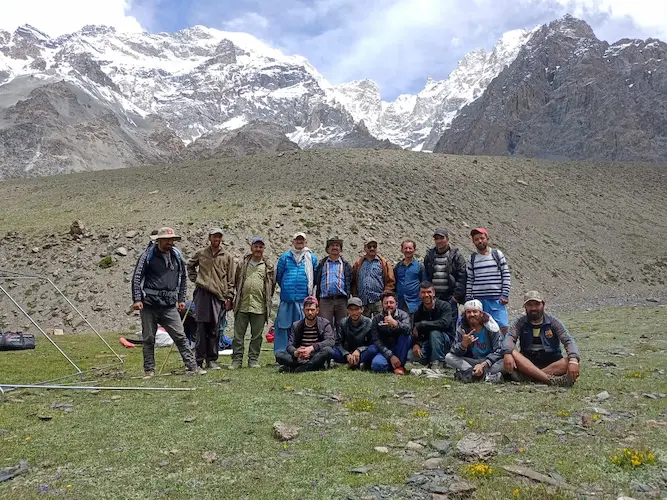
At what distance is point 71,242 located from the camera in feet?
82.0

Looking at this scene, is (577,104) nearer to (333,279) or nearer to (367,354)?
(333,279)

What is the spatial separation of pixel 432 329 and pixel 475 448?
5.05m

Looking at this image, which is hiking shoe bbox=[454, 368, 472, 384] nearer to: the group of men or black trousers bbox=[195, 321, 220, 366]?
the group of men

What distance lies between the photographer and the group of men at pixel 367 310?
360 inches

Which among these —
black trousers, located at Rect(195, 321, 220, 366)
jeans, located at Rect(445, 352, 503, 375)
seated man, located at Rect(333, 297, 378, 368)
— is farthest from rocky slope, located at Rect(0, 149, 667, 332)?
jeans, located at Rect(445, 352, 503, 375)

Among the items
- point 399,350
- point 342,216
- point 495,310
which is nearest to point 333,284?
point 399,350

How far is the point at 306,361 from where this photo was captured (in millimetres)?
10297

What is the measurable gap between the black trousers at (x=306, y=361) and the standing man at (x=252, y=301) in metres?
1.21

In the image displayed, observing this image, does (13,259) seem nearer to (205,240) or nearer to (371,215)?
(205,240)

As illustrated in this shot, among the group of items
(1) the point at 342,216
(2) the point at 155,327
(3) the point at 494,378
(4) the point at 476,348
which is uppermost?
(1) the point at 342,216

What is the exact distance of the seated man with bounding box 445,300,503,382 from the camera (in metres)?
9.12

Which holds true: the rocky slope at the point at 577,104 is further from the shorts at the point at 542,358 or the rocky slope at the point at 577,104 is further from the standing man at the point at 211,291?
the standing man at the point at 211,291

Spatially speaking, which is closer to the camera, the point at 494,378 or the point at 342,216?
the point at 494,378

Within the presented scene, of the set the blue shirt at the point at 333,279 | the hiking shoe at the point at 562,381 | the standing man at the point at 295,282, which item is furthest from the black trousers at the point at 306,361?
the hiking shoe at the point at 562,381
